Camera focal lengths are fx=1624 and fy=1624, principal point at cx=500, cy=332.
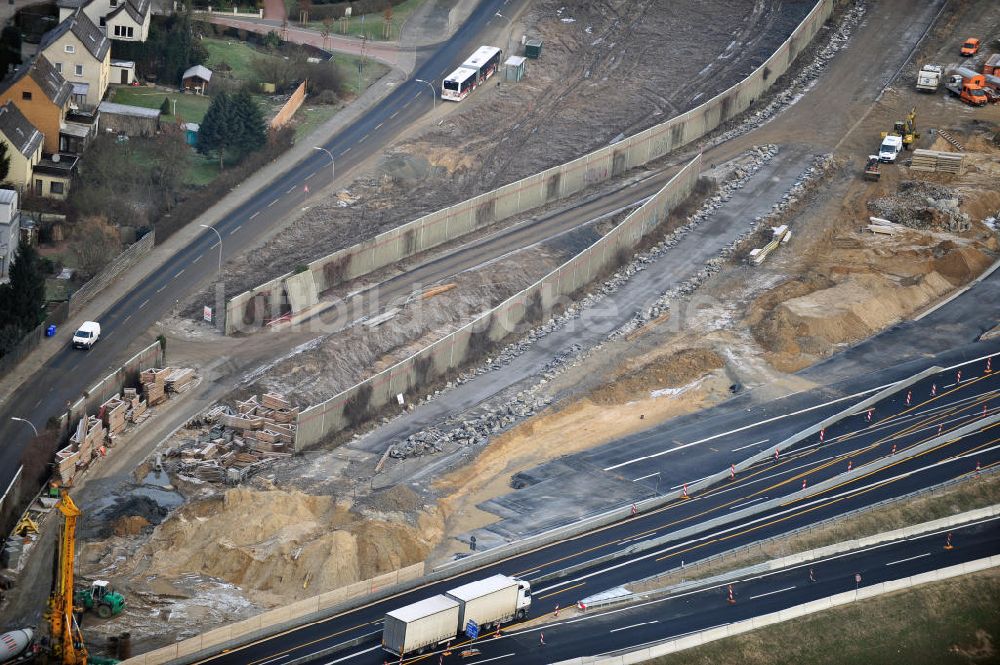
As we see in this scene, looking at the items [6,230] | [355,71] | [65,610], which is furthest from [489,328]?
[355,71]

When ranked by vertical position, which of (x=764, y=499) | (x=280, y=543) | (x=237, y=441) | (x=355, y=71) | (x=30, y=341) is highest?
(x=355, y=71)

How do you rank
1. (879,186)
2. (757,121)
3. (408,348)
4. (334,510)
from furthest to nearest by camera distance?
1. (757,121)
2. (879,186)
3. (408,348)
4. (334,510)

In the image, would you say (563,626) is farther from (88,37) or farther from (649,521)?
(88,37)

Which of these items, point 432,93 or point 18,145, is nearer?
point 18,145

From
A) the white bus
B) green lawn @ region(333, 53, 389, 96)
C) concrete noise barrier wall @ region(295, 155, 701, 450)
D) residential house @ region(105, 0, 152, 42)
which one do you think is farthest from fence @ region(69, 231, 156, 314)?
the white bus

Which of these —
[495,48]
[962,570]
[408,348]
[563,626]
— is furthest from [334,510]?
[495,48]

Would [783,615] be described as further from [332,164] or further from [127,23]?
[127,23]
